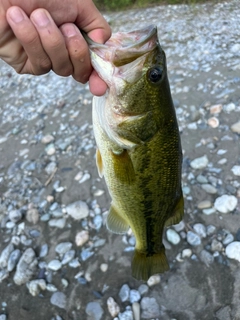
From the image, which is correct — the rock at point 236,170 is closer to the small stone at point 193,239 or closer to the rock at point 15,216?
the small stone at point 193,239

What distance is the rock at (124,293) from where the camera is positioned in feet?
10.2

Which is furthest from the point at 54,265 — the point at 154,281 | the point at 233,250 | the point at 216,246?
the point at 233,250

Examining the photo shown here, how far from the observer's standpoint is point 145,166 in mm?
2045

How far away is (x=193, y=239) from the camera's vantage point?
11.1 feet

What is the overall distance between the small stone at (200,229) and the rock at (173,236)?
0.20 m

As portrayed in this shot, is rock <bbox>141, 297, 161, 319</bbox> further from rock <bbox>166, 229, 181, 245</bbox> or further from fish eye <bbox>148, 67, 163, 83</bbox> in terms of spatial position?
fish eye <bbox>148, 67, 163, 83</bbox>

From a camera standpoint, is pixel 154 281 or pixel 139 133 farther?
pixel 154 281

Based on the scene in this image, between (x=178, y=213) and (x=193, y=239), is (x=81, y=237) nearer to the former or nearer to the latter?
(x=193, y=239)

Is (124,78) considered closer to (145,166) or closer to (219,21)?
(145,166)

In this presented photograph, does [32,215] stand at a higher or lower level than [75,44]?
lower

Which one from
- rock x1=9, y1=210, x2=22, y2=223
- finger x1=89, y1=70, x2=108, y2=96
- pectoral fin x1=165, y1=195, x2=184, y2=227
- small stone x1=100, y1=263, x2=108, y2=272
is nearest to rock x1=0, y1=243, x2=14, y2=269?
rock x1=9, y1=210, x2=22, y2=223

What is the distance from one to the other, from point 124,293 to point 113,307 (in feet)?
0.54

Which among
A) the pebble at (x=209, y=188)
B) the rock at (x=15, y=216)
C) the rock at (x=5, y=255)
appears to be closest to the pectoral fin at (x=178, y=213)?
the pebble at (x=209, y=188)

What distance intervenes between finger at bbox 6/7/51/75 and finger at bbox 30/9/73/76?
0.09ft
